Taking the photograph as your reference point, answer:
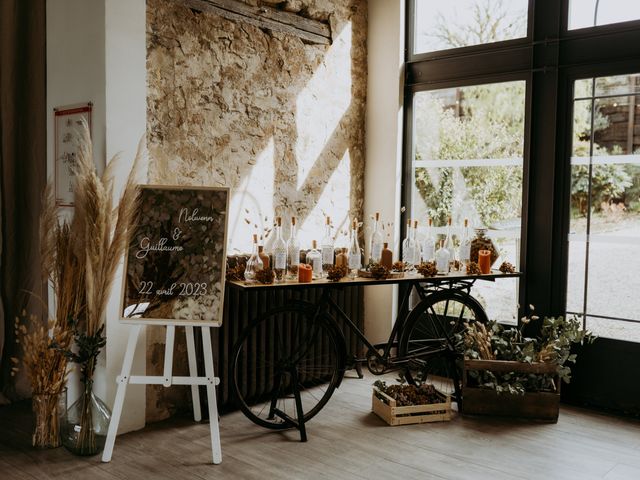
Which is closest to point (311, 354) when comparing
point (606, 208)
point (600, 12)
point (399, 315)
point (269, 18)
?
point (399, 315)

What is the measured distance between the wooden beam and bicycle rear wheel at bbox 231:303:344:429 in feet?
6.11

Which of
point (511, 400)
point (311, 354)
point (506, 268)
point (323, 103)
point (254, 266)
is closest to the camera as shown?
point (254, 266)

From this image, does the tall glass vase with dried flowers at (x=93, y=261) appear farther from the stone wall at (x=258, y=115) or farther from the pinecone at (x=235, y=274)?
the pinecone at (x=235, y=274)

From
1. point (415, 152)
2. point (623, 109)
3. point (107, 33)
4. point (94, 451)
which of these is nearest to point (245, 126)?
point (107, 33)

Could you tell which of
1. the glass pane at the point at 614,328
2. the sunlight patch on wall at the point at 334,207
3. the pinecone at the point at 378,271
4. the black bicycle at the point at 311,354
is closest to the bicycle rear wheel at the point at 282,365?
the black bicycle at the point at 311,354

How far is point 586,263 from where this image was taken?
418 centimetres

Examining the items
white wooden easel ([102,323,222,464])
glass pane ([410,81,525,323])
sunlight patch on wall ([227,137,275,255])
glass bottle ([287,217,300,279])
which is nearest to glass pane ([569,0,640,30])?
glass pane ([410,81,525,323])

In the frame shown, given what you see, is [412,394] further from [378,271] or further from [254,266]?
[254,266]

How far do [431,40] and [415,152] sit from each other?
0.86m

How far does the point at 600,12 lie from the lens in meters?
4.05

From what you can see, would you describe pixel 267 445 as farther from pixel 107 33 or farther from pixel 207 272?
pixel 107 33

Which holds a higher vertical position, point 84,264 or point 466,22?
point 466,22

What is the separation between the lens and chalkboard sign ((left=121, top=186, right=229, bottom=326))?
323 centimetres

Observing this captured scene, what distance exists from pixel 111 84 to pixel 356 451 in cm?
235
